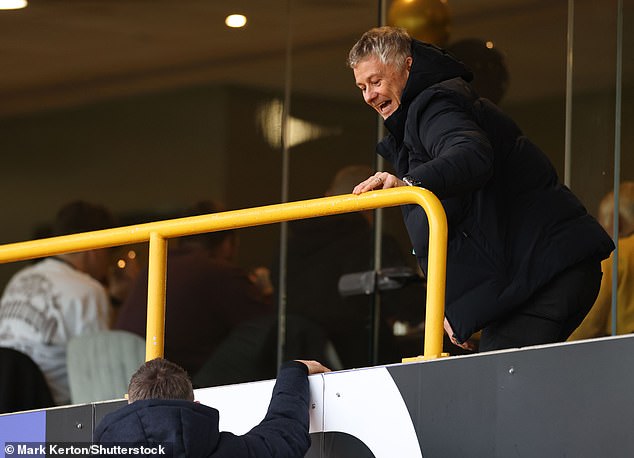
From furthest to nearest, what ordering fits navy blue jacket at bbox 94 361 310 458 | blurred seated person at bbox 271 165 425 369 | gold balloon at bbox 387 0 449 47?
blurred seated person at bbox 271 165 425 369, gold balloon at bbox 387 0 449 47, navy blue jacket at bbox 94 361 310 458

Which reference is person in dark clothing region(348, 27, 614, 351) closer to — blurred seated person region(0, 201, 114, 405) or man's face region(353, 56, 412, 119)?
man's face region(353, 56, 412, 119)

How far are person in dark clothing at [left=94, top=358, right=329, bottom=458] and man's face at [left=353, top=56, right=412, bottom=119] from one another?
3.25 ft

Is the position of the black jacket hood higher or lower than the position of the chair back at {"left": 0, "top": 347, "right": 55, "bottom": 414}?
higher

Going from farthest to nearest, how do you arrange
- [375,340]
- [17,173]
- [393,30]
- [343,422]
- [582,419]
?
[17,173] < [375,340] < [393,30] < [343,422] < [582,419]

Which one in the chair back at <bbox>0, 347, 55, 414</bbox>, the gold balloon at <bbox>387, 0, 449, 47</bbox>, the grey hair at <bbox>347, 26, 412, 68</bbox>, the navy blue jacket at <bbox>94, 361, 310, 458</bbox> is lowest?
the navy blue jacket at <bbox>94, 361, 310, 458</bbox>

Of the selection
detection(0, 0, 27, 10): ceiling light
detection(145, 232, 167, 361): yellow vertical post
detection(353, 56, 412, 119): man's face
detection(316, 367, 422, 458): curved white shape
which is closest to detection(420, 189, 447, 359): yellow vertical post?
detection(316, 367, 422, 458): curved white shape

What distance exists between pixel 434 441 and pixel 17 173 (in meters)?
6.05

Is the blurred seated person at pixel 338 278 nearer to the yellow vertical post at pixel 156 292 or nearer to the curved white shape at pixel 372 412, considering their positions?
the yellow vertical post at pixel 156 292

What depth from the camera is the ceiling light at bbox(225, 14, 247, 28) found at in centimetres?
885

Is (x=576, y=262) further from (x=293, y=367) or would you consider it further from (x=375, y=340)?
(x=375, y=340)

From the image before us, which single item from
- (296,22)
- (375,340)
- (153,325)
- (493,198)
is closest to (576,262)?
(493,198)

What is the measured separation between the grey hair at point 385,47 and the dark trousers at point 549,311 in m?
0.80

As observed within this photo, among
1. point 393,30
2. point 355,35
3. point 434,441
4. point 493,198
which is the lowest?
point 434,441

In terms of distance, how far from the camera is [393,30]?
473 cm
